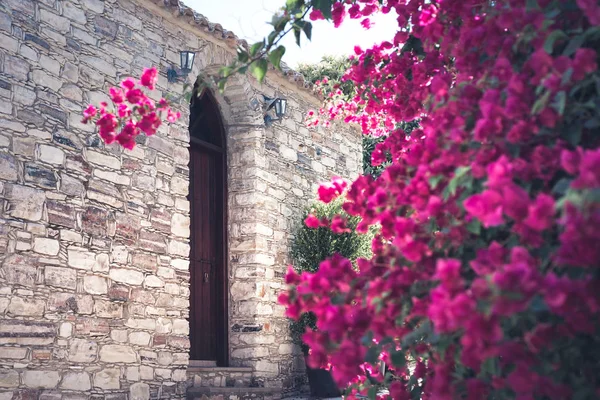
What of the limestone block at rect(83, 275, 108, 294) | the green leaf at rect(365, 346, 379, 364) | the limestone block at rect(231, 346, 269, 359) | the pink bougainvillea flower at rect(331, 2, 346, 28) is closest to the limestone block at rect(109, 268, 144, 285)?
the limestone block at rect(83, 275, 108, 294)

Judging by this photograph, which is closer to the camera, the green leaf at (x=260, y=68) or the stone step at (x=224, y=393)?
the green leaf at (x=260, y=68)

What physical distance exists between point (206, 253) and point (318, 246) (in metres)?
1.26

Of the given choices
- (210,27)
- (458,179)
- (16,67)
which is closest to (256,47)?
(458,179)

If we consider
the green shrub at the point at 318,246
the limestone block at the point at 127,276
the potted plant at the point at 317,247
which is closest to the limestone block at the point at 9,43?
the limestone block at the point at 127,276

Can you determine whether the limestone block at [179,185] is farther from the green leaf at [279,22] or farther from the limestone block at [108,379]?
the green leaf at [279,22]

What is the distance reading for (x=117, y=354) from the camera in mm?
5941

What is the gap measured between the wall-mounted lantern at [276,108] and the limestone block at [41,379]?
151 inches

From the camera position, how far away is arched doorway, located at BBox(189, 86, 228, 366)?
25.3 ft

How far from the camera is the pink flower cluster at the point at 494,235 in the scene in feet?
5.25

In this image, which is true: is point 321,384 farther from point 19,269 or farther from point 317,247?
point 19,269

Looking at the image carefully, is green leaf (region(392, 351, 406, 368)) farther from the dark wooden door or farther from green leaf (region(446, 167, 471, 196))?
the dark wooden door

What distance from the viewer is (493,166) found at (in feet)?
5.76

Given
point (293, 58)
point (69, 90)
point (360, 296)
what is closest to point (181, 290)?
point (69, 90)

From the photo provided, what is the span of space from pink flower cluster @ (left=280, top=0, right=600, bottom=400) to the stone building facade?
3511mm
